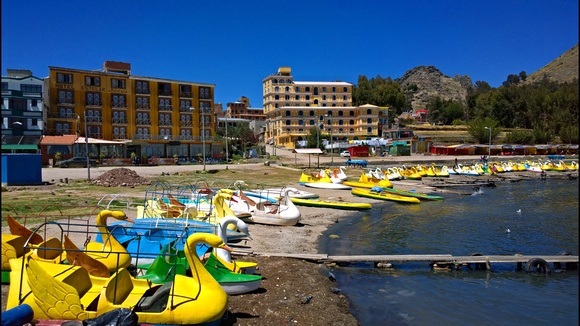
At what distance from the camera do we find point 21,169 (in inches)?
1291

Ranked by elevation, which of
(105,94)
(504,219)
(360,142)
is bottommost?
(504,219)

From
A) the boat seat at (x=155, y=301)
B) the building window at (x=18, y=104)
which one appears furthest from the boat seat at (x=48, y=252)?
the building window at (x=18, y=104)

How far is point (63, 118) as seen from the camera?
66500 millimetres

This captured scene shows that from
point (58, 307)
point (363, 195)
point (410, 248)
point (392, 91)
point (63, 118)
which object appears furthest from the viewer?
point (392, 91)

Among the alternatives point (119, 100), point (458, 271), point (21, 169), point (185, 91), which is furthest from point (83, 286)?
point (185, 91)

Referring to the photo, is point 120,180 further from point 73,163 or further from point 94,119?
point 94,119

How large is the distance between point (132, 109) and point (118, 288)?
67746mm

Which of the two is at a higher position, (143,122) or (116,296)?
(143,122)

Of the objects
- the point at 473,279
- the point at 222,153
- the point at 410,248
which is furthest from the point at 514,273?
the point at 222,153

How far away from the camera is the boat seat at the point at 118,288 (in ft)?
28.3

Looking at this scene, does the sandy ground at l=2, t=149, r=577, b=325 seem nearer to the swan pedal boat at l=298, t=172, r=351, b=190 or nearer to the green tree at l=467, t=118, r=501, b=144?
the swan pedal boat at l=298, t=172, r=351, b=190

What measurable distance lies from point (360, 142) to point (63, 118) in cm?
5461

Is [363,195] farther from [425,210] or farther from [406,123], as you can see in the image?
[406,123]

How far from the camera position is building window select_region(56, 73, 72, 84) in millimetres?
66188
